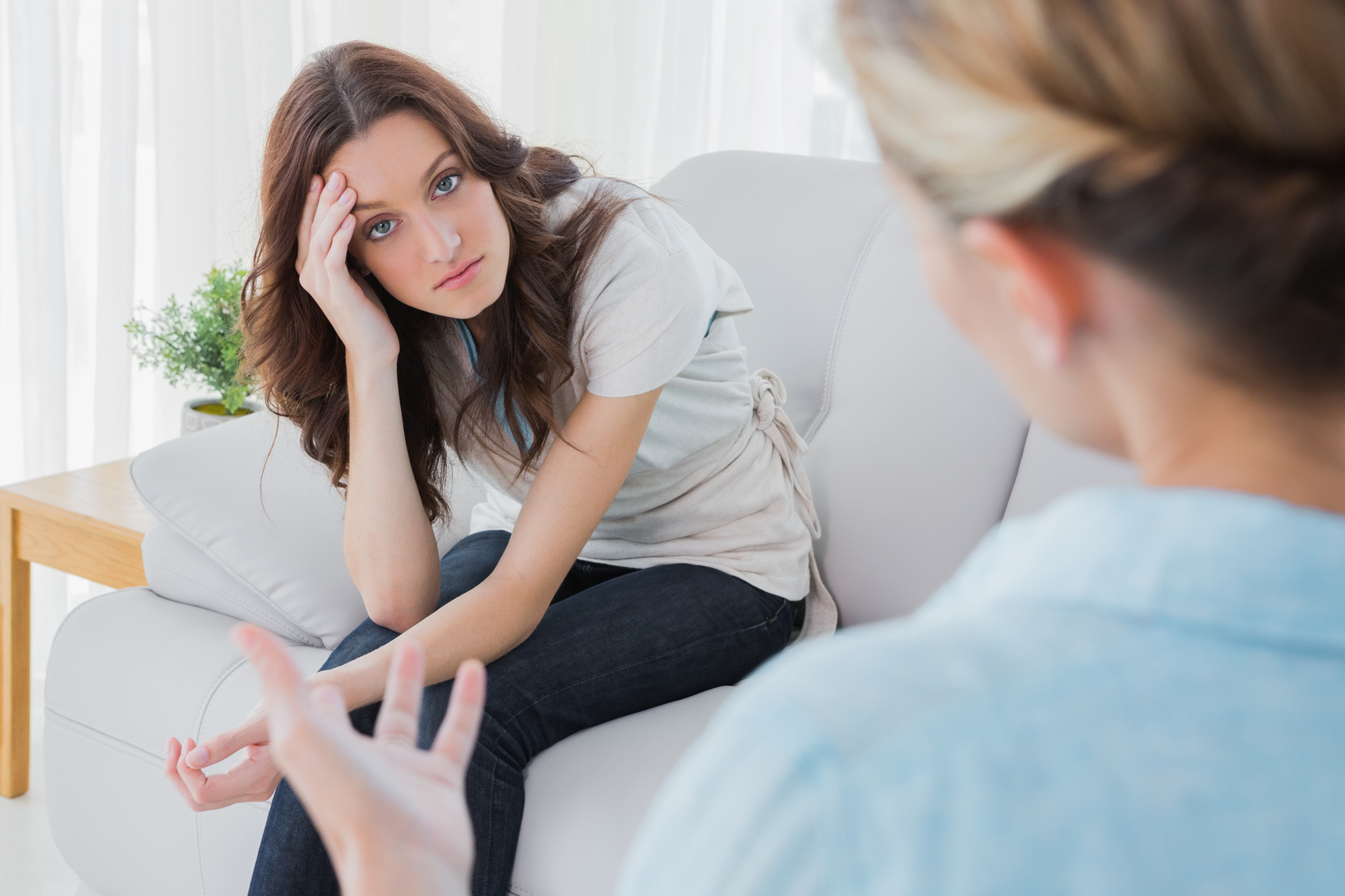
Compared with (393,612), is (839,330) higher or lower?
higher

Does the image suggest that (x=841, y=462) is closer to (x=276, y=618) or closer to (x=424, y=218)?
(x=424, y=218)

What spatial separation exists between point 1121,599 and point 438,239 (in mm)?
928

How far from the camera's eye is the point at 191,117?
96.3 inches

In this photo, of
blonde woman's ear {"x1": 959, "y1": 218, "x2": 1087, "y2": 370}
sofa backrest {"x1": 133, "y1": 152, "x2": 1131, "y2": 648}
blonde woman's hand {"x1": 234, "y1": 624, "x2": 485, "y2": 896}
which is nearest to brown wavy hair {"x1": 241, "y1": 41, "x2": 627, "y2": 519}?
sofa backrest {"x1": 133, "y1": 152, "x2": 1131, "y2": 648}

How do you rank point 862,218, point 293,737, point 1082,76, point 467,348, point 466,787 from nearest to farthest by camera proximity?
point 1082,76
point 293,737
point 466,787
point 467,348
point 862,218

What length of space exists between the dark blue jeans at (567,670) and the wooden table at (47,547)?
539 mm

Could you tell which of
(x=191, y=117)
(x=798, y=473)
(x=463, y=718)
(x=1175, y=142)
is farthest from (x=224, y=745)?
(x=191, y=117)

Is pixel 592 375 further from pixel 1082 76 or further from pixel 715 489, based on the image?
pixel 1082 76

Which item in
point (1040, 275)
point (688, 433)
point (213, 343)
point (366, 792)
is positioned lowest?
point (213, 343)

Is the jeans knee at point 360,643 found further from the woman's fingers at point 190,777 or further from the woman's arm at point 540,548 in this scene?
the woman's fingers at point 190,777

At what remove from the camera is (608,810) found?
107 centimetres

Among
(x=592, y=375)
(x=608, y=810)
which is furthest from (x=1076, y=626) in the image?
(x=592, y=375)

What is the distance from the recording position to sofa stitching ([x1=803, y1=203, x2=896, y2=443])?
1.56 m

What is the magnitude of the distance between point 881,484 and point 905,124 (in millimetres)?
1091
